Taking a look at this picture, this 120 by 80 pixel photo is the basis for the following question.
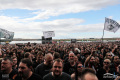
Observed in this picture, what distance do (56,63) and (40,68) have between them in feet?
4.30

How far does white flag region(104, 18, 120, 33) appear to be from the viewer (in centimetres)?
1523

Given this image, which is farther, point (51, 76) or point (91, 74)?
point (51, 76)

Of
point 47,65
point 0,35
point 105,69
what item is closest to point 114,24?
point 105,69

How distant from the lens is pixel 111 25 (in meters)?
15.4

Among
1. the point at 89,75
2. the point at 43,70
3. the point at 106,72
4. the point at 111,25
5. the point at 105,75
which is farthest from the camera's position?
the point at 111,25

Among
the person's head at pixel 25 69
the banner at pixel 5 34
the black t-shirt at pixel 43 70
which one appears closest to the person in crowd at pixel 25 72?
the person's head at pixel 25 69

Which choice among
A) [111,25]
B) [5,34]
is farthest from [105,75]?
[5,34]

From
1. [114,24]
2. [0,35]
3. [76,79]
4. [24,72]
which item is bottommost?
[76,79]

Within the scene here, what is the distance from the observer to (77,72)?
162 inches

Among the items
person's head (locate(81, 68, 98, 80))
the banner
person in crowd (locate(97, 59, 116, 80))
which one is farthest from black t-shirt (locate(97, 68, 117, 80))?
the banner

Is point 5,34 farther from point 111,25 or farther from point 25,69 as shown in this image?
point 25,69

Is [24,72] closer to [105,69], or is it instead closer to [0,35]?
[105,69]

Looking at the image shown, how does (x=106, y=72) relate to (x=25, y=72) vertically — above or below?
below

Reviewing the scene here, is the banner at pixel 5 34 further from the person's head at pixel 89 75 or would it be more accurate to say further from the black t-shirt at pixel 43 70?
the person's head at pixel 89 75
